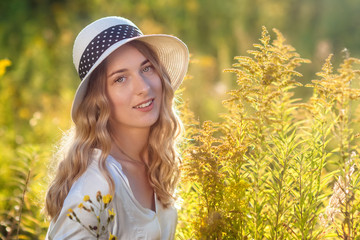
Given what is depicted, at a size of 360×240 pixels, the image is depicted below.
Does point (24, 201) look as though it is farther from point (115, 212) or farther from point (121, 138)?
point (115, 212)

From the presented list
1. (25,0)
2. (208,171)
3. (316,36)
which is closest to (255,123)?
(208,171)

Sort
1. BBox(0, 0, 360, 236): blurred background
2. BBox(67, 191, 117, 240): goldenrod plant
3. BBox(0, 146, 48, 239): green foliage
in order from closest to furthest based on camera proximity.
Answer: BBox(67, 191, 117, 240): goldenrod plant < BBox(0, 146, 48, 239): green foliage < BBox(0, 0, 360, 236): blurred background

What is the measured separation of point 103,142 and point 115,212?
0.32 meters

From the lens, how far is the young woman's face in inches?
82.5

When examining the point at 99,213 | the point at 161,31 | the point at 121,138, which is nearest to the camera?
the point at 99,213

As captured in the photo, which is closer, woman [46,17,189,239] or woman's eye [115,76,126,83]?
woman [46,17,189,239]

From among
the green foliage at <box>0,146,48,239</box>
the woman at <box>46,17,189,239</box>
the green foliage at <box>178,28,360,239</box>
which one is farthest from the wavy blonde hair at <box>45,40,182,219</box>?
the green foliage at <box>0,146,48,239</box>

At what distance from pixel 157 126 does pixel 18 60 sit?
19.3 ft

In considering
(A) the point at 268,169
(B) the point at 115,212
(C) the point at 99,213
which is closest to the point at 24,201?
(B) the point at 115,212

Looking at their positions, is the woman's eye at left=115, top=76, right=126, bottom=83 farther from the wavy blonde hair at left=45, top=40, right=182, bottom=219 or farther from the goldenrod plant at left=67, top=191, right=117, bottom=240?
the goldenrod plant at left=67, top=191, right=117, bottom=240

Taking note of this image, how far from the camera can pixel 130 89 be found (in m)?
2.09

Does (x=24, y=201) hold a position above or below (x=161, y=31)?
below

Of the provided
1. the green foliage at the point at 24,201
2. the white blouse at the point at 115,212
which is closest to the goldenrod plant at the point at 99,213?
the white blouse at the point at 115,212

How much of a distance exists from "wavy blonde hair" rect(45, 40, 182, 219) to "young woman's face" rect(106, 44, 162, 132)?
0.04 m
